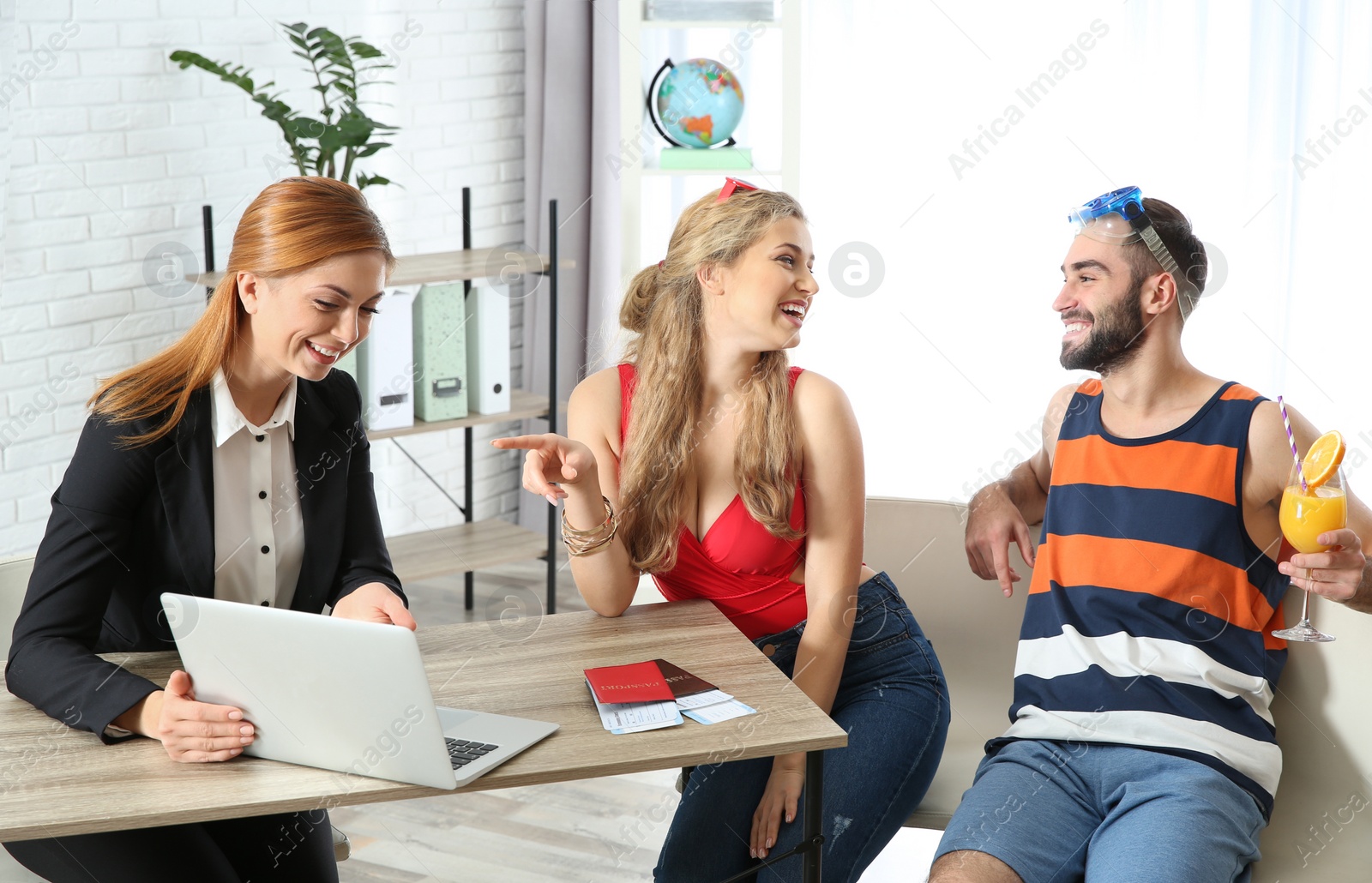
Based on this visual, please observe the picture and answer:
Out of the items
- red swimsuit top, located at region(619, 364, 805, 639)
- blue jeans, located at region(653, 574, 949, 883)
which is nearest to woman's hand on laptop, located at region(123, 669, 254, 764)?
blue jeans, located at region(653, 574, 949, 883)

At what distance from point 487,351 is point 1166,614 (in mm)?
2346

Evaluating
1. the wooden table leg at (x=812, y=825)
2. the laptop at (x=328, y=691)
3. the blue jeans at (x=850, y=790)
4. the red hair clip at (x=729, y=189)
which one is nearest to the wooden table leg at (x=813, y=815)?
A: the wooden table leg at (x=812, y=825)

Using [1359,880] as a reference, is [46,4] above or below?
above

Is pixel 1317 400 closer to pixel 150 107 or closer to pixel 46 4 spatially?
pixel 150 107

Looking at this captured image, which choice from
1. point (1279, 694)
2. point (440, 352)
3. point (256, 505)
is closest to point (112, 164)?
point (440, 352)

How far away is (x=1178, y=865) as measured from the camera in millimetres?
1538

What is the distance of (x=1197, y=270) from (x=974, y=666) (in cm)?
77

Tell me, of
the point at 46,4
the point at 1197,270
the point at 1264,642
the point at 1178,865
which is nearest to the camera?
the point at 1178,865

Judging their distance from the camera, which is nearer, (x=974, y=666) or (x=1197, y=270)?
(x=1197, y=270)

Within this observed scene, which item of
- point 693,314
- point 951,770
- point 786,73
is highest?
point 786,73

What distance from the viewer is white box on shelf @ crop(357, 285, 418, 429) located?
3428 millimetres

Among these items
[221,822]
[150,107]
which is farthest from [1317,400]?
[150,107]

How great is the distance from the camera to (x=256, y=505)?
1.79m

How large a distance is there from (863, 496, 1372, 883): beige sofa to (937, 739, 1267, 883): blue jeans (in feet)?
0.39
